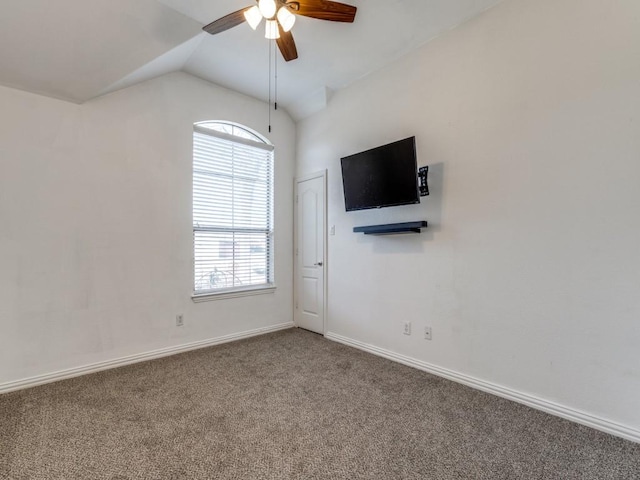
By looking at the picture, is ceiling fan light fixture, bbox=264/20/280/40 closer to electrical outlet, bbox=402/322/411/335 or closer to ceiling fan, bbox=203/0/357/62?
ceiling fan, bbox=203/0/357/62

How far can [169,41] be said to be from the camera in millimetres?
2547

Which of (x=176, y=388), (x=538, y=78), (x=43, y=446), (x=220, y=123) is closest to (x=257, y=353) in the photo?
(x=176, y=388)

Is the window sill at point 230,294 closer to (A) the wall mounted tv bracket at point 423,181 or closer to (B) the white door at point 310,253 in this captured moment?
(B) the white door at point 310,253

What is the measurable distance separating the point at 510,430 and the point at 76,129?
13.4 feet

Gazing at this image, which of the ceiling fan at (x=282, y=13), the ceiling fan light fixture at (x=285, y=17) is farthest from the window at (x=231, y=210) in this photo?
the ceiling fan light fixture at (x=285, y=17)

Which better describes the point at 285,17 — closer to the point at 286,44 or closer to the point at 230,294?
the point at 286,44

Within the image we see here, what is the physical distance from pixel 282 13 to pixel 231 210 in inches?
92.0

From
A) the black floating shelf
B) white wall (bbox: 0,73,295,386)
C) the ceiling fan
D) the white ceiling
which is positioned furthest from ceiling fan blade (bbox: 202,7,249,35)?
the black floating shelf

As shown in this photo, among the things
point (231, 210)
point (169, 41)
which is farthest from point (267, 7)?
point (231, 210)

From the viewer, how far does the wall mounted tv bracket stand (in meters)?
2.79

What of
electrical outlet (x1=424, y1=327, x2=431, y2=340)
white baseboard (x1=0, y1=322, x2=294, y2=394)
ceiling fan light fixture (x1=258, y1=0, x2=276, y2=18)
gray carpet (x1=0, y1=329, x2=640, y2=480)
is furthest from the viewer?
electrical outlet (x1=424, y1=327, x2=431, y2=340)

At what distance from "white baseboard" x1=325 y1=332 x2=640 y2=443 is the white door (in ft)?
3.22

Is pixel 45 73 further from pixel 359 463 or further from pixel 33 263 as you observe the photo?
pixel 359 463

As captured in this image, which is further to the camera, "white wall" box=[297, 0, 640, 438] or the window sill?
the window sill
